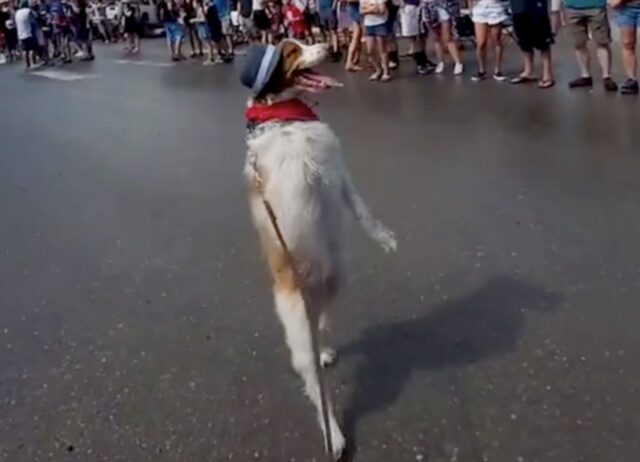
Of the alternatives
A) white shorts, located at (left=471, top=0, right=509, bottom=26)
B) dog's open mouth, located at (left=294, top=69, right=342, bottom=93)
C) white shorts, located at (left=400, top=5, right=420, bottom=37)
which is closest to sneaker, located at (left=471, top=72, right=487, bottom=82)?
white shorts, located at (left=471, top=0, right=509, bottom=26)

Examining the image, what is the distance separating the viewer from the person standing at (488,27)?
11.6 metres

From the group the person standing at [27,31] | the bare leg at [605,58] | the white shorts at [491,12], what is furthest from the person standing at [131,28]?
the bare leg at [605,58]

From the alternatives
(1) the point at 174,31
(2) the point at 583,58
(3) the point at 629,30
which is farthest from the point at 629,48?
(1) the point at 174,31

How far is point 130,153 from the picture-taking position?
9.68m

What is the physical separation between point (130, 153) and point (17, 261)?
362 cm

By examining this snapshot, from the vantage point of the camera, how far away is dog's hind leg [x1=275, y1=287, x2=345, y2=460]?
3.32m

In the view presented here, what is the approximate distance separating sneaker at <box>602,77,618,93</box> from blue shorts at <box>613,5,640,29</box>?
2.46 feet

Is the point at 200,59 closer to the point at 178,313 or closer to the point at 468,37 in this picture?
the point at 468,37

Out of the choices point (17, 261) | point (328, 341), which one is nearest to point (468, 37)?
point (17, 261)

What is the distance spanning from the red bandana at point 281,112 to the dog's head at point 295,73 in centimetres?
3

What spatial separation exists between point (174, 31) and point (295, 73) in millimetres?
18469

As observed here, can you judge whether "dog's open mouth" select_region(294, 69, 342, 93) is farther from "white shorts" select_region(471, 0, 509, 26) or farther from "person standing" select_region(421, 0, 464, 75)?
"person standing" select_region(421, 0, 464, 75)

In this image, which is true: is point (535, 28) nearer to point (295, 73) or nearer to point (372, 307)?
point (372, 307)

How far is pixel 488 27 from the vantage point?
11844 millimetres
